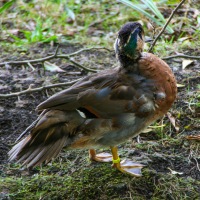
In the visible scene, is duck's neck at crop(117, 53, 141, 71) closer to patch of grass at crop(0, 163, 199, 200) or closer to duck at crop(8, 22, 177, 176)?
duck at crop(8, 22, 177, 176)

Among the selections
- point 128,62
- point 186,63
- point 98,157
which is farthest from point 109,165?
point 186,63

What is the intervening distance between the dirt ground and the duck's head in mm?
800

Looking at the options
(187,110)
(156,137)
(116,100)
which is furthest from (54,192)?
(187,110)

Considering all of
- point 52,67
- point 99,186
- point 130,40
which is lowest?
point 52,67

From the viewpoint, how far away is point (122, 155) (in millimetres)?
3725

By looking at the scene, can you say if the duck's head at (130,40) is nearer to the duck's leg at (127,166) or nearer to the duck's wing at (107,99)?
the duck's wing at (107,99)

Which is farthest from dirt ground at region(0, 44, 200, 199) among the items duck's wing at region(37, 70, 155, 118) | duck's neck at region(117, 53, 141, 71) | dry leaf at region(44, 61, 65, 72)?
duck's neck at region(117, 53, 141, 71)

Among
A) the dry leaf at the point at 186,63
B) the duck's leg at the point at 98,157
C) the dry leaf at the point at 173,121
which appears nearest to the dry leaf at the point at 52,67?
the dry leaf at the point at 186,63

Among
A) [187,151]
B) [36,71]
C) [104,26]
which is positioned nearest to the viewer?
[187,151]

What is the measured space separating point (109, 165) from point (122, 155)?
196 millimetres

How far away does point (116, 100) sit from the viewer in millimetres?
3223

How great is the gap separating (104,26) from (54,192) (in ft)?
12.0

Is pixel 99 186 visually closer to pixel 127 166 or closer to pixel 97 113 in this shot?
pixel 127 166

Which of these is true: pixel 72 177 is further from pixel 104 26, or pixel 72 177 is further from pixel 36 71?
pixel 104 26
